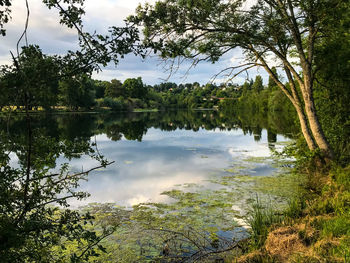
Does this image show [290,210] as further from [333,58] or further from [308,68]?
[333,58]

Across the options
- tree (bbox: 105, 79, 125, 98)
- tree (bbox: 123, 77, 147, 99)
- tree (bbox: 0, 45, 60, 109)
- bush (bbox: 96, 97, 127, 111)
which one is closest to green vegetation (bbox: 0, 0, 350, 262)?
tree (bbox: 0, 45, 60, 109)

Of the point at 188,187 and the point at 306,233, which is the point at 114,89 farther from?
the point at 306,233

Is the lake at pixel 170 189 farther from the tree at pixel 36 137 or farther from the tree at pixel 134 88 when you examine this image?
the tree at pixel 134 88

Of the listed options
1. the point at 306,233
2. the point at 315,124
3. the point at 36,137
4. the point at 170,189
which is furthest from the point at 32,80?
the point at 315,124

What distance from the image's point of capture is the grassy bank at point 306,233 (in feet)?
14.5

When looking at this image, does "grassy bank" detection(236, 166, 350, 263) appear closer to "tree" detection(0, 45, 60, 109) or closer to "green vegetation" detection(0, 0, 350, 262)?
"green vegetation" detection(0, 0, 350, 262)

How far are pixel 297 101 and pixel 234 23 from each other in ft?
13.6

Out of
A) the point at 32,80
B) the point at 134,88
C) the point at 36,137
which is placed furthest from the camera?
the point at 134,88

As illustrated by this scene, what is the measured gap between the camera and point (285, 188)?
34.5 ft

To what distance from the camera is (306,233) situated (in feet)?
17.3

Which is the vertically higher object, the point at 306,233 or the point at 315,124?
the point at 315,124

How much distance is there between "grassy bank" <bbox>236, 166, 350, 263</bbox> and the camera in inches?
174

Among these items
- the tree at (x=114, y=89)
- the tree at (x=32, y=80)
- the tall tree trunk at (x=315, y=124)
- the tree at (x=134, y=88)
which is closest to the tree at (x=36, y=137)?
the tree at (x=32, y=80)

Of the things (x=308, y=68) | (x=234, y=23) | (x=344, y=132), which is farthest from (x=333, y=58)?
(x=234, y=23)
